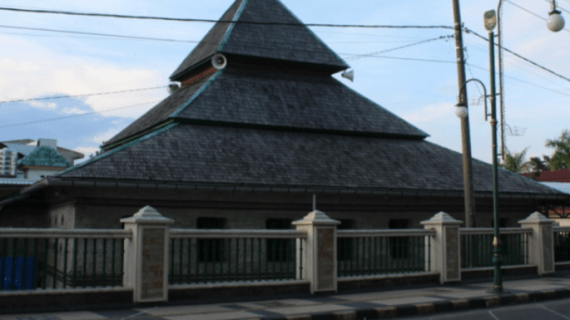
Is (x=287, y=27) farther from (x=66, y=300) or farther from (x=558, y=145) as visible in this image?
(x=558, y=145)

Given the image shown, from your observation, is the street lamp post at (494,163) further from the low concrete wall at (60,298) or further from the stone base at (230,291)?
the low concrete wall at (60,298)

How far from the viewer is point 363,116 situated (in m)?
22.6

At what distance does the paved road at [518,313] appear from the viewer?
10406 millimetres

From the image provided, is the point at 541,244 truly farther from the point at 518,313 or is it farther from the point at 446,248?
the point at 518,313

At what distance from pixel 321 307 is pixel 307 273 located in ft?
5.51

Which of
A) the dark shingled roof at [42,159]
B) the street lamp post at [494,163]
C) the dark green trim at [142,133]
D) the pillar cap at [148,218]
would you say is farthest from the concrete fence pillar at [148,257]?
the dark shingled roof at [42,159]

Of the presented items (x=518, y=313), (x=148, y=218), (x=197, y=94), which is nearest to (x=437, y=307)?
(x=518, y=313)

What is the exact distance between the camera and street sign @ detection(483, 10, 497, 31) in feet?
48.2

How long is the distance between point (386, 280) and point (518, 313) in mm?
3157

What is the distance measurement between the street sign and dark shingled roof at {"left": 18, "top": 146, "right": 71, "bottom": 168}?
36.4 metres

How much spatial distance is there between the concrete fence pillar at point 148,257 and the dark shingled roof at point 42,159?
3588cm

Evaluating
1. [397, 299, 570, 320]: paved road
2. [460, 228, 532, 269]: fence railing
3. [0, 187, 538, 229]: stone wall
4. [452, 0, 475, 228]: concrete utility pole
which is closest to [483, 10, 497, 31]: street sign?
[452, 0, 475, 228]: concrete utility pole

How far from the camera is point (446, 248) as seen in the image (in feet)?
46.1

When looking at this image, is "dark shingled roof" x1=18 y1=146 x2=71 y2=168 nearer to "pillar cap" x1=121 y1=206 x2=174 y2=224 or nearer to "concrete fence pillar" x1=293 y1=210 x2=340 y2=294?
"concrete fence pillar" x1=293 y1=210 x2=340 y2=294
